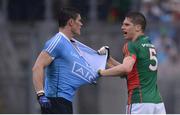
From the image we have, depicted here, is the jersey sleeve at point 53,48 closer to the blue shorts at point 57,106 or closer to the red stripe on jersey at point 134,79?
the blue shorts at point 57,106

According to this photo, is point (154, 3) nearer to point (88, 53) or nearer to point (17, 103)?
point (17, 103)

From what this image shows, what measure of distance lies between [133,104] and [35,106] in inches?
302

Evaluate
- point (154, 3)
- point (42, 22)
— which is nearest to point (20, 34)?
point (42, 22)

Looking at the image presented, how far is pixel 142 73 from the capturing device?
10.5 m

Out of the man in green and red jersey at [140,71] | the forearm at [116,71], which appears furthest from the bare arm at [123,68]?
the man in green and red jersey at [140,71]

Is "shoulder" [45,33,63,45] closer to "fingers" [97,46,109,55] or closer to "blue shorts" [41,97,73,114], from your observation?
"blue shorts" [41,97,73,114]

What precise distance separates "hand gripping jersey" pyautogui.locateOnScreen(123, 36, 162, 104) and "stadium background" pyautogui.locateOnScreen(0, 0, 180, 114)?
6.84 metres

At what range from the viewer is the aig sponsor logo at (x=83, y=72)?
10601 millimetres

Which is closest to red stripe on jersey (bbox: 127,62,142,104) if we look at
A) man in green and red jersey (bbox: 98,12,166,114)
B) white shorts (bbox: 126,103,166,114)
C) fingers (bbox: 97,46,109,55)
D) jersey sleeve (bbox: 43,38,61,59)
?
man in green and red jersey (bbox: 98,12,166,114)

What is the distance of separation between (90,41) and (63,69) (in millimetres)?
7405

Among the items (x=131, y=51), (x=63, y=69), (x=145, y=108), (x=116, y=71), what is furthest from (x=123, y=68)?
(x=63, y=69)

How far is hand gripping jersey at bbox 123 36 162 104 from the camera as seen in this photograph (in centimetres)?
1042

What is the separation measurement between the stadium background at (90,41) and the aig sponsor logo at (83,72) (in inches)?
263

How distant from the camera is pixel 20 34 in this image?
59.6 feet
